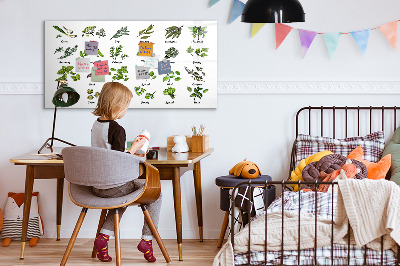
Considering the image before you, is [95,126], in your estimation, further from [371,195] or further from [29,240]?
[371,195]

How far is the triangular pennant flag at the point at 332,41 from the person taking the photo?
4.39m

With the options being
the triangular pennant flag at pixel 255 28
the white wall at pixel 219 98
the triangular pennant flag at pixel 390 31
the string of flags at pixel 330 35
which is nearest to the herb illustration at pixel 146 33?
the white wall at pixel 219 98

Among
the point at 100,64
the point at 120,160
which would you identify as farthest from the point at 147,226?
the point at 100,64

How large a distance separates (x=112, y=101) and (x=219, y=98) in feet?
3.78

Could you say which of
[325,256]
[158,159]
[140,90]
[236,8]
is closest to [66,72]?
[140,90]

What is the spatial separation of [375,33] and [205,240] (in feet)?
6.31

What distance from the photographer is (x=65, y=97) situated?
169 inches

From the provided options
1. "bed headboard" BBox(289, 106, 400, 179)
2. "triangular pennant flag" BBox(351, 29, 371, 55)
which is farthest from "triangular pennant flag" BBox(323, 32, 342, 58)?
"bed headboard" BBox(289, 106, 400, 179)

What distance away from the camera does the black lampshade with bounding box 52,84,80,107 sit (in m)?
4.10

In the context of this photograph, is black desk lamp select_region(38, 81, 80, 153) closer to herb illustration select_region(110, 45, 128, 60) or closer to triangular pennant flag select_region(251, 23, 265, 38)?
herb illustration select_region(110, 45, 128, 60)

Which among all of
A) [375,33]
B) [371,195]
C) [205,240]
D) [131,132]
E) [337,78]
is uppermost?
[375,33]

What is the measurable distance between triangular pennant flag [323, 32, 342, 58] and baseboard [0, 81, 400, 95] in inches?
9.2

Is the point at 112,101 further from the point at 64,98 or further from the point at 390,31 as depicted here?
the point at 390,31

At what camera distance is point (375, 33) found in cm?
441
